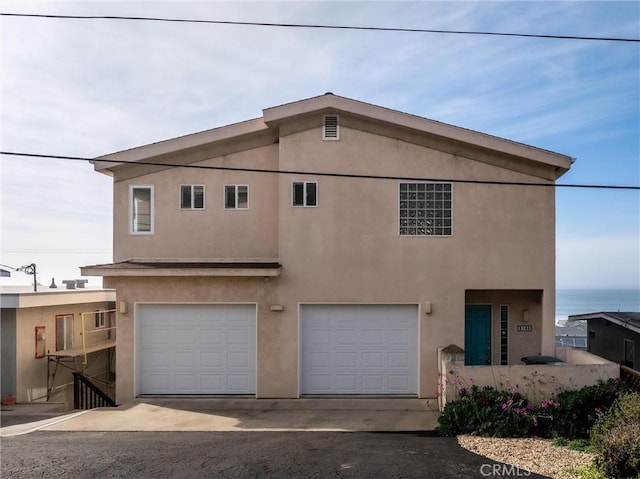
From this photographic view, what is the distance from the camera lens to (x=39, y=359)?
619 inches

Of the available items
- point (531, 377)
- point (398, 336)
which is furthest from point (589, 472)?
point (398, 336)

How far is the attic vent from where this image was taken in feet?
42.3

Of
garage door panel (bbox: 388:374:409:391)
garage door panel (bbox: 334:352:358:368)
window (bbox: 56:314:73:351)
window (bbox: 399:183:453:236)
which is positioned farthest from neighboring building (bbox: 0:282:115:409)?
window (bbox: 399:183:453:236)

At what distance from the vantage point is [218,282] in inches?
501

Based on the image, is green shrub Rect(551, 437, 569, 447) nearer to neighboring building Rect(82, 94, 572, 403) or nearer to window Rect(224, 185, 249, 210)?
neighboring building Rect(82, 94, 572, 403)

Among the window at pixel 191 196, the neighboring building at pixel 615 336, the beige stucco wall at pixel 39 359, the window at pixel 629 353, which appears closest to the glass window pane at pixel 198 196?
the window at pixel 191 196

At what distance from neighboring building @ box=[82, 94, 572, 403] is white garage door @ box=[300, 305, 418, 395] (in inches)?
1.0

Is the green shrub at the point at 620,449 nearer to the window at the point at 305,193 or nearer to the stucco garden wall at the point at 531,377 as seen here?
the stucco garden wall at the point at 531,377

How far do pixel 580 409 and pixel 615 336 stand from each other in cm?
799

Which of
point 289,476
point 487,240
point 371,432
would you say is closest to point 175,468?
point 289,476

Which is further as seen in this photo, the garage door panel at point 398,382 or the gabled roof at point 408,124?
the garage door panel at point 398,382

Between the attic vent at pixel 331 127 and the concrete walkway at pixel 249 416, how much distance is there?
6668 mm

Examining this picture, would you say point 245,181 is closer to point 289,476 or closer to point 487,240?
point 487,240

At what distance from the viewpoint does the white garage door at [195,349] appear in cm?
1277
